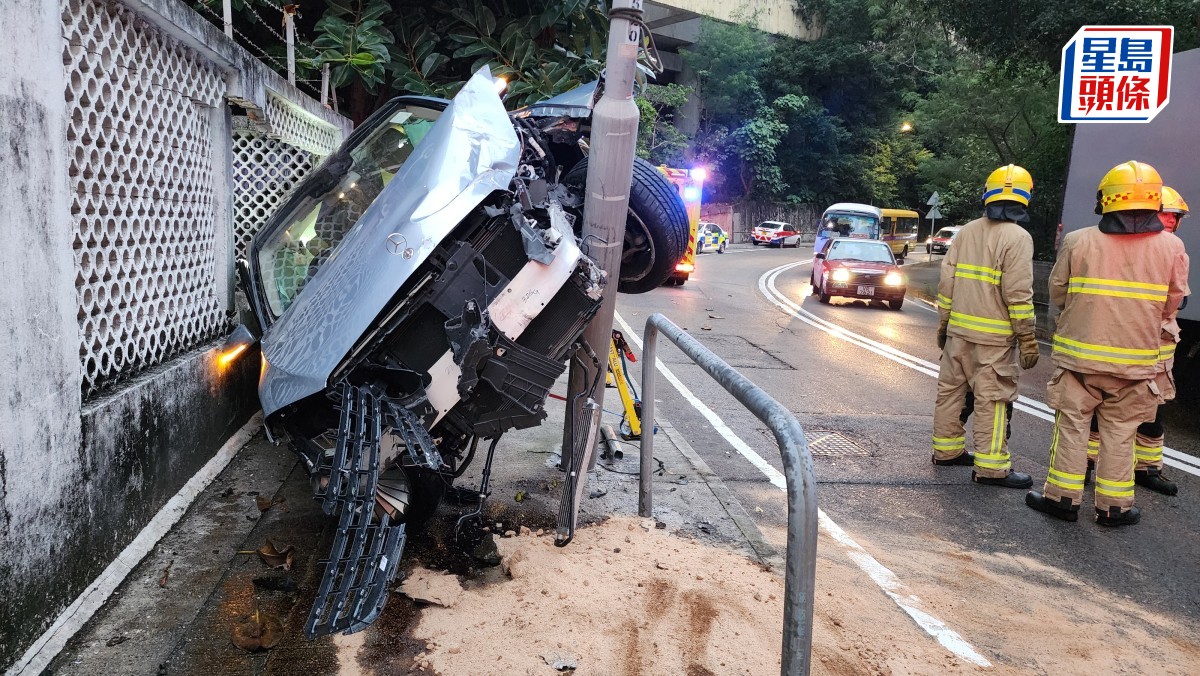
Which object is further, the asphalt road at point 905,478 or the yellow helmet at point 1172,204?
the yellow helmet at point 1172,204

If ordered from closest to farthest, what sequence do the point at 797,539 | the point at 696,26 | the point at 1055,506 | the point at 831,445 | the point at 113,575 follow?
1. the point at 797,539
2. the point at 113,575
3. the point at 1055,506
4. the point at 831,445
5. the point at 696,26

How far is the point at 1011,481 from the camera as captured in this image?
5.28 m

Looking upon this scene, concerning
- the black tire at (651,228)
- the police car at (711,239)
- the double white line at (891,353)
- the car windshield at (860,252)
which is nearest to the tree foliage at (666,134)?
the police car at (711,239)

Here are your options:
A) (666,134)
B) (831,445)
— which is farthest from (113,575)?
(666,134)

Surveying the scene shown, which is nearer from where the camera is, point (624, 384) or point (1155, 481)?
point (624, 384)

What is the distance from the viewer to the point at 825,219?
1134 inches

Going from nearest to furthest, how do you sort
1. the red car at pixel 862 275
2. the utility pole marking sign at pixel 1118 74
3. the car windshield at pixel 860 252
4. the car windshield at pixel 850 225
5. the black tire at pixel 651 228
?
the black tire at pixel 651 228, the utility pole marking sign at pixel 1118 74, the red car at pixel 862 275, the car windshield at pixel 860 252, the car windshield at pixel 850 225

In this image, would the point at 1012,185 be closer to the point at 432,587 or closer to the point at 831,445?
the point at 831,445

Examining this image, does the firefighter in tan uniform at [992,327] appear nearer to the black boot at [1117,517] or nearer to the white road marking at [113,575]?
the black boot at [1117,517]

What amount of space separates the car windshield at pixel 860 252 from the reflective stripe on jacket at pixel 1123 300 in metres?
12.7

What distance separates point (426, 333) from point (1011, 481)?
13.6 feet

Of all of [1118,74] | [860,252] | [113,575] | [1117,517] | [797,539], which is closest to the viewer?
[797,539]

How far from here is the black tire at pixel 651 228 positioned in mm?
4480

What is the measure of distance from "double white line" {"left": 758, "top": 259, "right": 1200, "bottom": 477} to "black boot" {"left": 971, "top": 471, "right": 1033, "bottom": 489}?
1.39 meters
